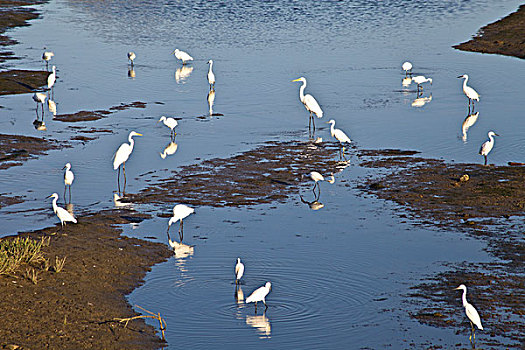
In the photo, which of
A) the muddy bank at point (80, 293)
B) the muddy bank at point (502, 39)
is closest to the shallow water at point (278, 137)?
the muddy bank at point (80, 293)

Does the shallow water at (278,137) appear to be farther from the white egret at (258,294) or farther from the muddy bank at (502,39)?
the muddy bank at (502,39)

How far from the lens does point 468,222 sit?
49.4ft

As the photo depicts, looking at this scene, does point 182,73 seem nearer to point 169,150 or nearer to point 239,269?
point 169,150

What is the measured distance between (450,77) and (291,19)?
2348 cm

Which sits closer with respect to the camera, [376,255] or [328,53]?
[376,255]

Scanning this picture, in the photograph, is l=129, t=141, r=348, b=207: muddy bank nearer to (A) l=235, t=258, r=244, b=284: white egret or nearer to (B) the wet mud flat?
(B) the wet mud flat

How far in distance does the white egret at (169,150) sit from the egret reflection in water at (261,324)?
1001 cm

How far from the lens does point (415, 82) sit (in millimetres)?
29547

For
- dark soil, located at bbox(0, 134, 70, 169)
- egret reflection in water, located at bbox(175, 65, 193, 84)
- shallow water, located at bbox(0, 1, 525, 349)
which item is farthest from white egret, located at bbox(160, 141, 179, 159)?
egret reflection in water, located at bbox(175, 65, 193, 84)

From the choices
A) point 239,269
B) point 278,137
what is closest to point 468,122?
point 278,137

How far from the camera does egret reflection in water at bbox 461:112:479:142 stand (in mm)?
22734

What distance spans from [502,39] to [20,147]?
90.4 feet

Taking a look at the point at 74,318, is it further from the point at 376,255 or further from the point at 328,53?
the point at 328,53

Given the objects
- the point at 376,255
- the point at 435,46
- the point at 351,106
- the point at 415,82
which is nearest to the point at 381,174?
the point at 376,255
